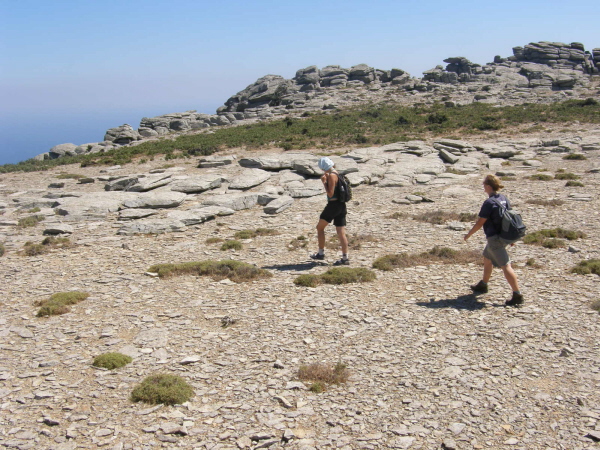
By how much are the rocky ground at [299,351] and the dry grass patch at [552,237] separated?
0.59 meters

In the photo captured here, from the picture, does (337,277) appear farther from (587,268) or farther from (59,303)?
(59,303)

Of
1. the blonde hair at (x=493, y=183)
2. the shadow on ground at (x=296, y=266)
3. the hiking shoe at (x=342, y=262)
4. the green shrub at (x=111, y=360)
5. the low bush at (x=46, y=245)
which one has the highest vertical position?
the blonde hair at (x=493, y=183)

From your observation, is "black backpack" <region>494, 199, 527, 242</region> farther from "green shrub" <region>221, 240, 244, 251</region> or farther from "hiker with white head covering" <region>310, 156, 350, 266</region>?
"green shrub" <region>221, 240, 244, 251</region>

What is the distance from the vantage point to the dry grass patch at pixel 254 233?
17.4 meters

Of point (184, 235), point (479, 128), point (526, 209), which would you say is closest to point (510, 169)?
point (526, 209)

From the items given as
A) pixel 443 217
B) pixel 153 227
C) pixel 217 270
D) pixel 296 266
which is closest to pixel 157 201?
pixel 153 227

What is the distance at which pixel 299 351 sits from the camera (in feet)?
30.1

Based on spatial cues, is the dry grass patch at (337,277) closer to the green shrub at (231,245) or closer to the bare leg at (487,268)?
the bare leg at (487,268)

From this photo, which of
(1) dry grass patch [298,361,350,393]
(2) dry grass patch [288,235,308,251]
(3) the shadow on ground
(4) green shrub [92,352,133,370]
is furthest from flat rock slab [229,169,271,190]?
(1) dry grass patch [298,361,350,393]

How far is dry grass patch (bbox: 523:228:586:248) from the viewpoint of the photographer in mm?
14825

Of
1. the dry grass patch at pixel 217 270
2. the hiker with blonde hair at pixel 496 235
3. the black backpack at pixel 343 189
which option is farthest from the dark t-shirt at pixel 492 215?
the dry grass patch at pixel 217 270

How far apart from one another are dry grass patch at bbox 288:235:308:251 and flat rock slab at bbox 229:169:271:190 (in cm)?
867

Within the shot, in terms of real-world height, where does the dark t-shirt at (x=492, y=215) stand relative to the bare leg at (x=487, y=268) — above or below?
above

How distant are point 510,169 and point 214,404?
25.8 metres
